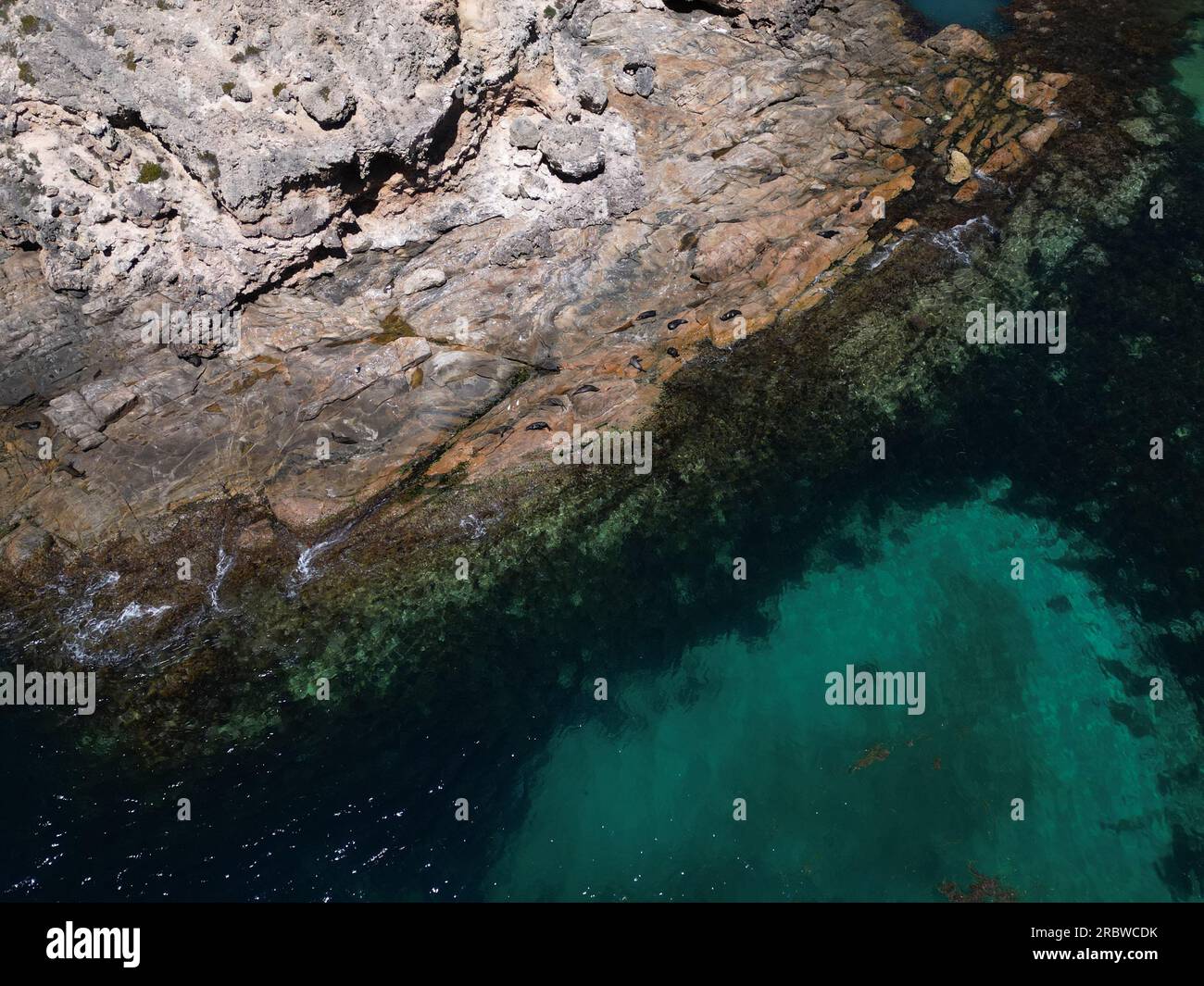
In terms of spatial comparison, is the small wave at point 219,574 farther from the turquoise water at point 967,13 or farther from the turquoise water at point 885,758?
the turquoise water at point 967,13

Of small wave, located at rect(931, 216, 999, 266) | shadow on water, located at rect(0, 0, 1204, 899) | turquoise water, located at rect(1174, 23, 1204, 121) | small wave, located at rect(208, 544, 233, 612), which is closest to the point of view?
shadow on water, located at rect(0, 0, 1204, 899)

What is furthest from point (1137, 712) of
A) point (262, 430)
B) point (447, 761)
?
point (262, 430)

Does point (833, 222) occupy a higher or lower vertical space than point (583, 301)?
higher

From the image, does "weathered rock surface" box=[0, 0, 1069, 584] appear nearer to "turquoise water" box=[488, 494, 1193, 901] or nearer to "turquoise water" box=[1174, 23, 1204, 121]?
"turquoise water" box=[1174, 23, 1204, 121]

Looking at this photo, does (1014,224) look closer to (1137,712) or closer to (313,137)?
(1137,712)

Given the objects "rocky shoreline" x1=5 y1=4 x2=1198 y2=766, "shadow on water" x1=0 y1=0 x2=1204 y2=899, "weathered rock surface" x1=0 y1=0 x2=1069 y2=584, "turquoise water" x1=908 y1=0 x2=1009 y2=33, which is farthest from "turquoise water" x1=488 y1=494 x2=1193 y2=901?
"turquoise water" x1=908 y1=0 x2=1009 y2=33

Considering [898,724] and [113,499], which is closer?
[898,724]

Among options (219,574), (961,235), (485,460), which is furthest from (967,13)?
(219,574)

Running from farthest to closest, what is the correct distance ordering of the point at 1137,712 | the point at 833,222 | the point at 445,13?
the point at 833,222 < the point at 445,13 < the point at 1137,712
